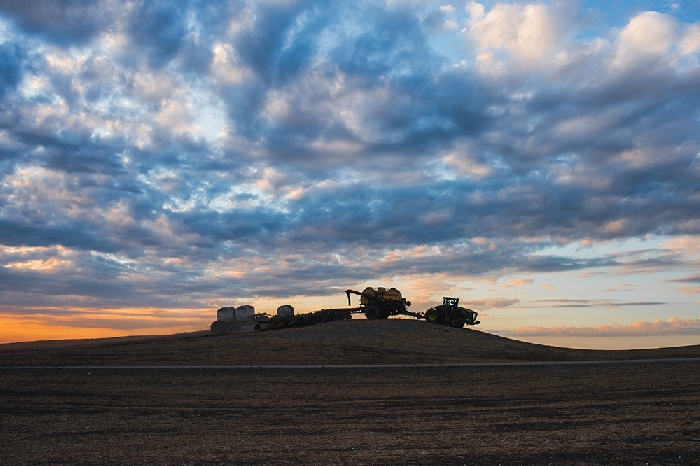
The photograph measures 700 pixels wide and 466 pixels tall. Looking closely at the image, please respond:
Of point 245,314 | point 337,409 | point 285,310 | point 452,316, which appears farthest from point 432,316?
point 337,409

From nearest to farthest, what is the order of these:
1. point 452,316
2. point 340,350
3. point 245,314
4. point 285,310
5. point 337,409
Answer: point 337,409 < point 340,350 < point 452,316 < point 285,310 < point 245,314

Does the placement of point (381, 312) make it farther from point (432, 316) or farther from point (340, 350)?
point (340, 350)

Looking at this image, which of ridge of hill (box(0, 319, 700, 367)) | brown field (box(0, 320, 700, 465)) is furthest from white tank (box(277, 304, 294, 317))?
brown field (box(0, 320, 700, 465))

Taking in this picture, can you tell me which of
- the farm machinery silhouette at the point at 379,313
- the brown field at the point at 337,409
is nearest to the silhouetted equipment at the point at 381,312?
the farm machinery silhouette at the point at 379,313

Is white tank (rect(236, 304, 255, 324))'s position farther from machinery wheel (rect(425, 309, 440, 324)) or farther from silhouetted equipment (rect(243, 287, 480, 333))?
machinery wheel (rect(425, 309, 440, 324))

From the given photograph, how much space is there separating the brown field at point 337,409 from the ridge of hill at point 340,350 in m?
0.26

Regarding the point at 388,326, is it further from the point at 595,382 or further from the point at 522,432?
the point at 522,432

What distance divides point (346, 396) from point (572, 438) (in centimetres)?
936

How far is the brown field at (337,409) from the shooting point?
460 inches

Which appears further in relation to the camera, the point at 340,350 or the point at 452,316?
the point at 452,316

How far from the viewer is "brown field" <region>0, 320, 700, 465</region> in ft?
38.4

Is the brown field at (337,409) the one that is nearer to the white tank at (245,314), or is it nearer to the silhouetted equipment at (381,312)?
the silhouetted equipment at (381,312)

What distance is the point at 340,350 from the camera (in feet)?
111

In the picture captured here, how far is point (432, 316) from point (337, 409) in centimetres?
3001
